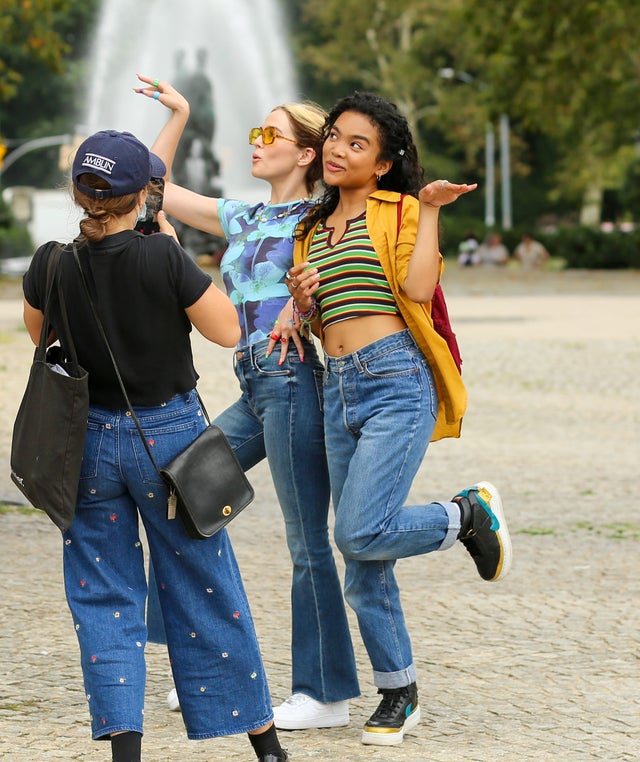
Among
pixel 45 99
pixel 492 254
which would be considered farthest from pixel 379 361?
pixel 45 99

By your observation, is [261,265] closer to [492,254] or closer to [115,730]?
[115,730]

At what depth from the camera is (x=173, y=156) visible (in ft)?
16.3

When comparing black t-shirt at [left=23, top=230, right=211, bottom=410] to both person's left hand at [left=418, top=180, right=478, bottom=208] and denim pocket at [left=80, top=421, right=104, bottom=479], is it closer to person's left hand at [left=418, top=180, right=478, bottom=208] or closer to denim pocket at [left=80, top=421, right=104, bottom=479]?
denim pocket at [left=80, top=421, right=104, bottom=479]

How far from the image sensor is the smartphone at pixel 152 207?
4.11 meters

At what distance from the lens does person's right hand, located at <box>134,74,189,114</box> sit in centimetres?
485

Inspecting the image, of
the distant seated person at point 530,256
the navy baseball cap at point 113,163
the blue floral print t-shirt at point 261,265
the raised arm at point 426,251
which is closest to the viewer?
the navy baseball cap at point 113,163

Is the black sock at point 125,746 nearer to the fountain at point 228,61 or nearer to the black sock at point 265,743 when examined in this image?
the black sock at point 265,743

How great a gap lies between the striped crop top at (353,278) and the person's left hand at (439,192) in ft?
0.79

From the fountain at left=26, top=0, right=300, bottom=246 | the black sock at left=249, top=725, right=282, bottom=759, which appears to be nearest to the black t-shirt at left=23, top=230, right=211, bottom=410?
the black sock at left=249, top=725, right=282, bottom=759

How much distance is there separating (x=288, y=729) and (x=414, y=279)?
1.39 metres

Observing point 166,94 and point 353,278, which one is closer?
point 353,278

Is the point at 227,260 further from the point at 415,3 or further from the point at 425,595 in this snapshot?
the point at 415,3

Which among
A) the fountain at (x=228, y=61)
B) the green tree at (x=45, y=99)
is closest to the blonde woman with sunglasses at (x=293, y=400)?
the fountain at (x=228, y=61)

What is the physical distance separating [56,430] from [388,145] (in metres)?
1.34
